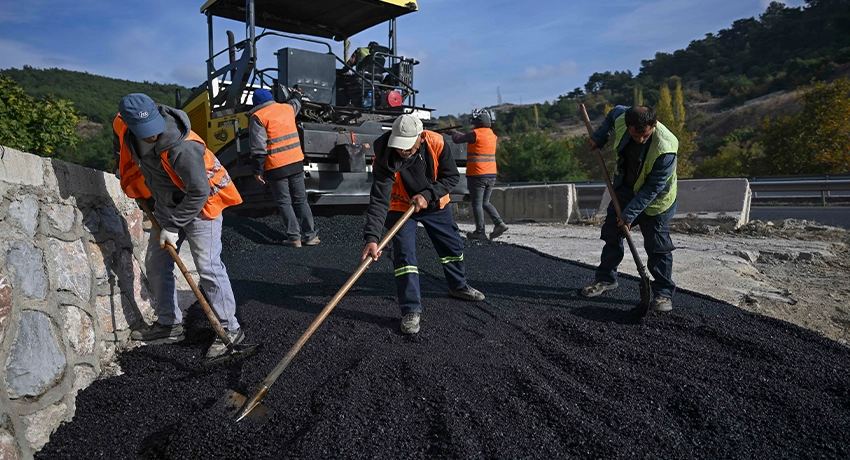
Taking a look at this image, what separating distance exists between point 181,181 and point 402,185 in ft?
4.43

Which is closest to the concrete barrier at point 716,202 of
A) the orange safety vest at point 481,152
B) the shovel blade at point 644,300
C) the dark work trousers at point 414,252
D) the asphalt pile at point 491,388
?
the orange safety vest at point 481,152

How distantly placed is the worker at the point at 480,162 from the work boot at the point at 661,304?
3164 millimetres

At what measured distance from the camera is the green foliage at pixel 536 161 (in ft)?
85.3

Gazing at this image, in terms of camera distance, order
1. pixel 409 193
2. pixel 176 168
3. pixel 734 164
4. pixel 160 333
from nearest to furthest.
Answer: pixel 176 168
pixel 160 333
pixel 409 193
pixel 734 164

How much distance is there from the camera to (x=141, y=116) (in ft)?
9.39

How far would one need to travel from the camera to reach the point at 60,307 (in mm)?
2705

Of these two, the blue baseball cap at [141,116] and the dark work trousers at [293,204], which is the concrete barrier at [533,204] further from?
the blue baseball cap at [141,116]

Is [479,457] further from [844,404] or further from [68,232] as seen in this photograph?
[68,232]

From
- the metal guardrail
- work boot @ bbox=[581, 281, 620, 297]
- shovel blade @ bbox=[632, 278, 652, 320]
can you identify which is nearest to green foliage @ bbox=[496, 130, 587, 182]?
the metal guardrail

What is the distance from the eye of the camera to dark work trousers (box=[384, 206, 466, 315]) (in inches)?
146

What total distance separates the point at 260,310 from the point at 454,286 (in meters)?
1.38

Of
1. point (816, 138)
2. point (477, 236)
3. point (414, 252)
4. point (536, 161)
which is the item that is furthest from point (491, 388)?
point (536, 161)

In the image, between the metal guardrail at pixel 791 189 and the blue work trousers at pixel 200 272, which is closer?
the blue work trousers at pixel 200 272

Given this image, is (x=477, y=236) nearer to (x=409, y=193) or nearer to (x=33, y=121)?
(x=409, y=193)
